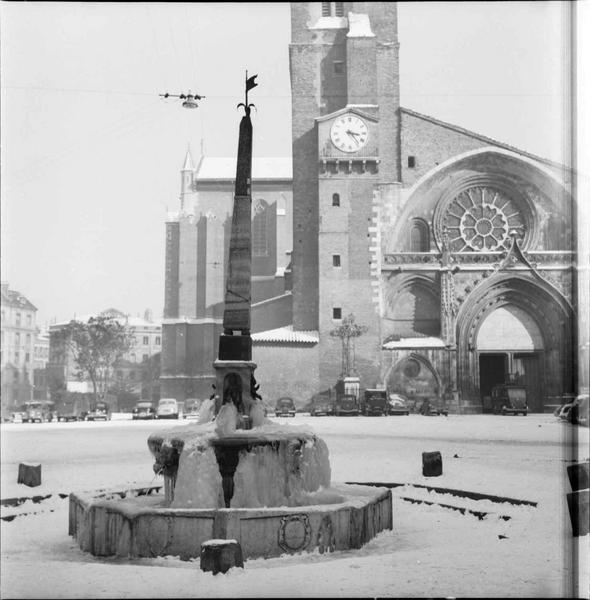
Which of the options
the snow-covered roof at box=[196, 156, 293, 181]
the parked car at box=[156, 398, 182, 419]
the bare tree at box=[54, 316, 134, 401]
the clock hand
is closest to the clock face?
the clock hand

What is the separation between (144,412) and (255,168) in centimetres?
1829

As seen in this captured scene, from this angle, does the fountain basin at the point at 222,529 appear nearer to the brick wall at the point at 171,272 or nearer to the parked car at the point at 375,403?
the parked car at the point at 375,403

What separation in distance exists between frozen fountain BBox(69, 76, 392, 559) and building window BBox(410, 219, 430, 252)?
95.7ft

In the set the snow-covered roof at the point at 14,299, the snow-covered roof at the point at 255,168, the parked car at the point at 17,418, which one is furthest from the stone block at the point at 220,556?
the snow-covered roof at the point at 255,168

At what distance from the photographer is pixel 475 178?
39031 mm

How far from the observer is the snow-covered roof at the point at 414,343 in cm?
3625

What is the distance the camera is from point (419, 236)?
39094 mm

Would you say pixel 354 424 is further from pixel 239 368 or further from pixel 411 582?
pixel 411 582

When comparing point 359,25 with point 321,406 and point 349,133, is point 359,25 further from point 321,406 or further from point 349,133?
point 321,406

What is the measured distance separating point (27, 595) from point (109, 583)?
668 millimetres

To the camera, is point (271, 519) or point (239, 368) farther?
point (239, 368)

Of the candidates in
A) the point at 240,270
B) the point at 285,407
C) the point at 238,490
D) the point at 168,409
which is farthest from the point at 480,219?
the point at 238,490

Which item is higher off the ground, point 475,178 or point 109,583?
point 475,178

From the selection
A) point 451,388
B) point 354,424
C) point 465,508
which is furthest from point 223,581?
point 451,388
